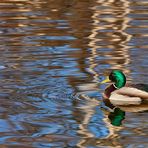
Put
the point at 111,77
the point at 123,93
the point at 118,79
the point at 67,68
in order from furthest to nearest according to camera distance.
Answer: the point at 67,68 → the point at 111,77 → the point at 118,79 → the point at 123,93

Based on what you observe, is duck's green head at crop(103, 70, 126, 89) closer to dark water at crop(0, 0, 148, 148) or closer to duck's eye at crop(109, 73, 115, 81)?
duck's eye at crop(109, 73, 115, 81)

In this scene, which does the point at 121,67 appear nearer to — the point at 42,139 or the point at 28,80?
the point at 28,80

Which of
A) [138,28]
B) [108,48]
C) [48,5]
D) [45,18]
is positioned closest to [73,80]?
[108,48]

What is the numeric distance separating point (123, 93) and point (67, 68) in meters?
1.95

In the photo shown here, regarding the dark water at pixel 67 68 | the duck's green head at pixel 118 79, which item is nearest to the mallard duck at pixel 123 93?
the duck's green head at pixel 118 79

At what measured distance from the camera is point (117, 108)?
1229cm

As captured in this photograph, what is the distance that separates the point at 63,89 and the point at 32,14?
8.43m

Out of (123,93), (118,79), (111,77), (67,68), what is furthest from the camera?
(67,68)

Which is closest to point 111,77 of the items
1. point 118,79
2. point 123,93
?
point 118,79

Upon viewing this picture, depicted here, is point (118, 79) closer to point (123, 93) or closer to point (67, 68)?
point (123, 93)

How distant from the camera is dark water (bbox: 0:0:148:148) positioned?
1073cm

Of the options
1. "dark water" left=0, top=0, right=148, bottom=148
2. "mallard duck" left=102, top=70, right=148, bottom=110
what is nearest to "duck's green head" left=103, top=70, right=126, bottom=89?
"mallard duck" left=102, top=70, right=148, bottom=110

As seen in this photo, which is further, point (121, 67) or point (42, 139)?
point (121, 67)

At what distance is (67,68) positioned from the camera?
1437 cm
